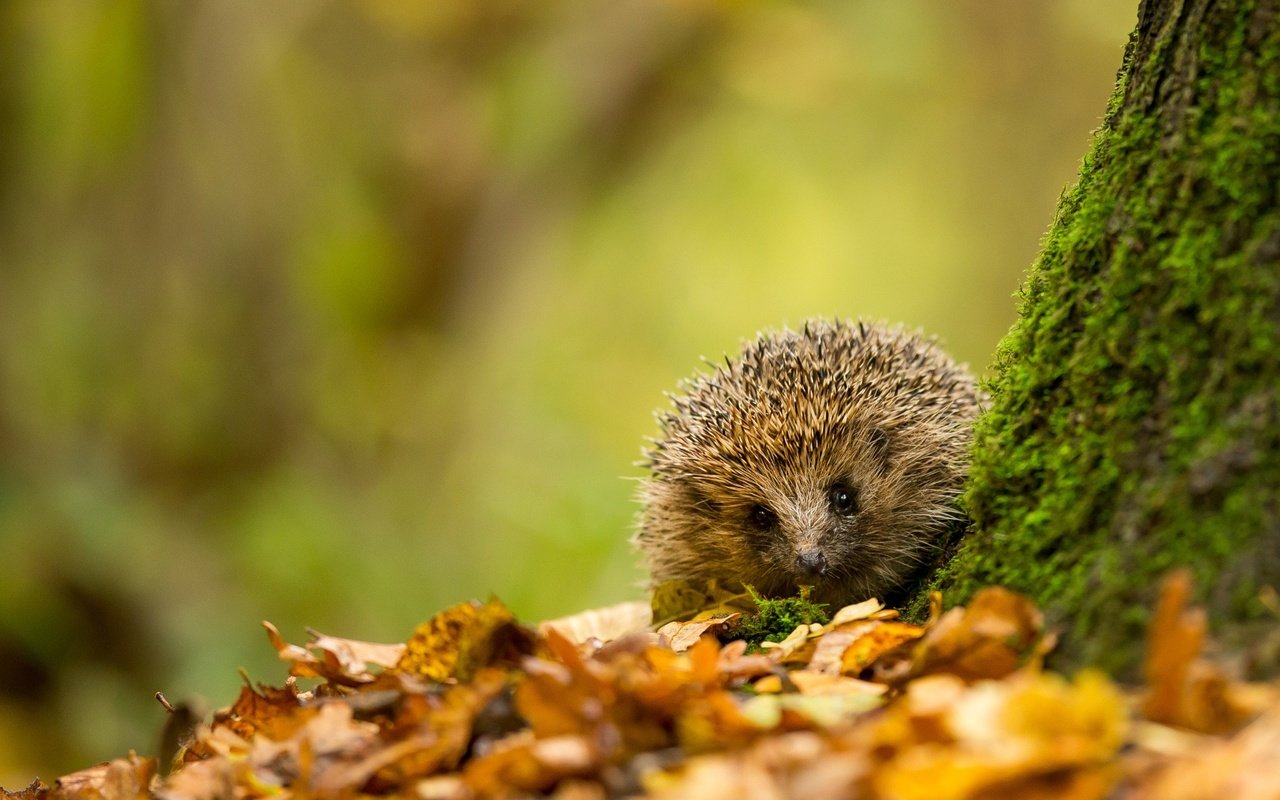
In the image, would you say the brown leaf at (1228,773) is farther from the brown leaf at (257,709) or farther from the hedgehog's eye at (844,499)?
the hedgehog's eye at (844,499)

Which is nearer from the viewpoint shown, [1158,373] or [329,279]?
[1158,373]

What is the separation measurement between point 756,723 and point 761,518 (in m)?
2.65

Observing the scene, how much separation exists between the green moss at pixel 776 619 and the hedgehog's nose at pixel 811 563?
0.68 m

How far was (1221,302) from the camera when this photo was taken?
2.74 m

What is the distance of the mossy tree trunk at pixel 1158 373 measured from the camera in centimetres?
257

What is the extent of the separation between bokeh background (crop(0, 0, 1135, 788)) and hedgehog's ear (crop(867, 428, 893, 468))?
5.05m

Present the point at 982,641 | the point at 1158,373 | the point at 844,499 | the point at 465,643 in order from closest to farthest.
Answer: the point at 982,641 → the point at 1158,373 → the point at 465,643 → the point at 844,499

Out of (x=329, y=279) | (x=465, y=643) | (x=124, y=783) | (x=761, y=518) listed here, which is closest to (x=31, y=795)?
(x=124, y=783)

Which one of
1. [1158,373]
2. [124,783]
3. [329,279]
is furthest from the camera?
[329,279]

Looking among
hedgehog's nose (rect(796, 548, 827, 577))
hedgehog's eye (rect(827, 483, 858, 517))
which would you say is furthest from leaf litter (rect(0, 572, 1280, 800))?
hedgehog's eye (rect(827, 483, 858, 517))

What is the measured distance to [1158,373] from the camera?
2852 millimetres

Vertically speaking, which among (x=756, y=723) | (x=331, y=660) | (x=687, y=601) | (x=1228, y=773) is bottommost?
(x=1228, y=773)

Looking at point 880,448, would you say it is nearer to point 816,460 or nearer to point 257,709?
point 816,460

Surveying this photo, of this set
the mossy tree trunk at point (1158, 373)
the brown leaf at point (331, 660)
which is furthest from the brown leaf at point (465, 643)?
the mossy tree trunk at point (1158, 373)
